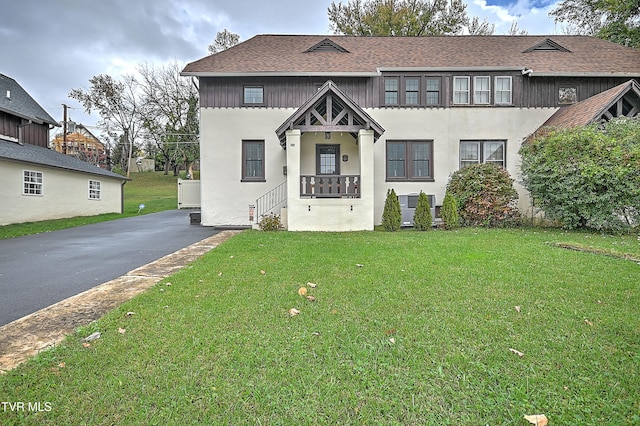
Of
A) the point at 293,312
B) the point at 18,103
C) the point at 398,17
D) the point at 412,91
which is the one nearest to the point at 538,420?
the point at 293,312

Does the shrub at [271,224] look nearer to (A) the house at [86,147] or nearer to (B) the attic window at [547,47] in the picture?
→ (B) the attic window at [547,47]

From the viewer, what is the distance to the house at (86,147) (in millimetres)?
39875

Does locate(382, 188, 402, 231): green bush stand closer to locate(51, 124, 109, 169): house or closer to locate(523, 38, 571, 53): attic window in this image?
locate(523, 38, 571, 53): attic window

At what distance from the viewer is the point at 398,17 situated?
23.1 meters

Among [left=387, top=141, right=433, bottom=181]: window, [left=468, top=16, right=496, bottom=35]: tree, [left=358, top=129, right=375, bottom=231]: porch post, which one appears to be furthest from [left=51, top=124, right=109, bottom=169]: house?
[left=468, top=16, right=496, bottom=35]: tree

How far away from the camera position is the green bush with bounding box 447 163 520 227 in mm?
10859

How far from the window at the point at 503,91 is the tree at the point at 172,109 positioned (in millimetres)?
29849

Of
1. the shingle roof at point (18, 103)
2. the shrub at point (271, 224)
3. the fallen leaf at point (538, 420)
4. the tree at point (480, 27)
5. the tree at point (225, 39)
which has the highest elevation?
the tree at point (225, 39)

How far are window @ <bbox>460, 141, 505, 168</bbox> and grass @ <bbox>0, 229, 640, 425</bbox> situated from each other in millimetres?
9045

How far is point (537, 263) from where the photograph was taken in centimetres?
571

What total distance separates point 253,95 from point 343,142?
4106 mm

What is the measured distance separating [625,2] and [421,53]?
13155mm

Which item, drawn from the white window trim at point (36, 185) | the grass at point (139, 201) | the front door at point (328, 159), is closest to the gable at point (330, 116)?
the front door at point (328, 159)

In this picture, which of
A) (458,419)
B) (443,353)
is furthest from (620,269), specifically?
(458,419)
